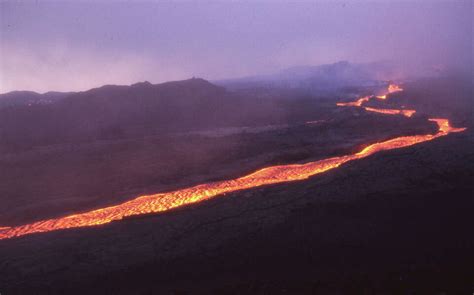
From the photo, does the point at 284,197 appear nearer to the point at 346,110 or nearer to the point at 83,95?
the point at 346,110

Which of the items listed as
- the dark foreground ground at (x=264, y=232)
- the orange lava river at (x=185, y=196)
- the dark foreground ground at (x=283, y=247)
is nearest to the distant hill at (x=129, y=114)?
the dark foreground ground at (x=264, y=232)

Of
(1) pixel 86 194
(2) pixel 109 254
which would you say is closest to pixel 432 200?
(2) pixel 109 254

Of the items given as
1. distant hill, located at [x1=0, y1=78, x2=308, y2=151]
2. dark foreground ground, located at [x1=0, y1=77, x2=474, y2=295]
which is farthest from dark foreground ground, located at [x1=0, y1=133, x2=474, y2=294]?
distant hill, located at [x1=0, y1=78, x2=308, y2=151]

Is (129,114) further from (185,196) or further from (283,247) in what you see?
(283,247)

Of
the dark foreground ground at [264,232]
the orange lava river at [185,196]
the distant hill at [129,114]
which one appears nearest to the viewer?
the dark foreground ground at [264,232]

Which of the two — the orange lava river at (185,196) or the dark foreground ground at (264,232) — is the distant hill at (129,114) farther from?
the orange lava river at (185,196)

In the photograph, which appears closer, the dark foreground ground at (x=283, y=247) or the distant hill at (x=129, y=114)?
the dark foreground ground at (x=283, y=247)

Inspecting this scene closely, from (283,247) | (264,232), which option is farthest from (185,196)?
(283,247)
